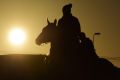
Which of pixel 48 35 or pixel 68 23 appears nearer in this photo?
pixel 48 35

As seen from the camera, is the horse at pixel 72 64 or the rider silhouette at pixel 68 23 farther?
the rider silhouette at pixel 68 23

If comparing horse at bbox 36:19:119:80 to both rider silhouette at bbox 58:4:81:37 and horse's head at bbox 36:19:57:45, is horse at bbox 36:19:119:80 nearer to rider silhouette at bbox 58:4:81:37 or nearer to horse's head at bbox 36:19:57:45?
horse's head at bbox 36:19:57:45

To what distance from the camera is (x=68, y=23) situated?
703 inches

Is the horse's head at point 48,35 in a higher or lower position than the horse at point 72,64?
higher

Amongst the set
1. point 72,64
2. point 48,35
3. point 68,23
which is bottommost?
point 72,64

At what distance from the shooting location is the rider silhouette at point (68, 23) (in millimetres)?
17656

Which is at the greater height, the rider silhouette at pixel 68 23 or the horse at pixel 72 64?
the rider silhouette at pixel 68 23

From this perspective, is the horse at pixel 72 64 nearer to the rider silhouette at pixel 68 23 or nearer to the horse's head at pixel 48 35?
the horse's head at pixel 48 35

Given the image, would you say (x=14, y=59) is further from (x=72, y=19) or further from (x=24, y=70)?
(x=72, y=19)

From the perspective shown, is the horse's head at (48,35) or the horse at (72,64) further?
the horse's head at (48,35)

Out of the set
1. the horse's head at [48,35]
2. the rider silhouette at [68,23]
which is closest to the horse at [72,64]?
the horse's head at [48,35]

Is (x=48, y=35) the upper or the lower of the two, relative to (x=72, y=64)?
upper

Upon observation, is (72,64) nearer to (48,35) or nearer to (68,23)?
(48,35)

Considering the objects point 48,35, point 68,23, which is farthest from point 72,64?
point 68,23
